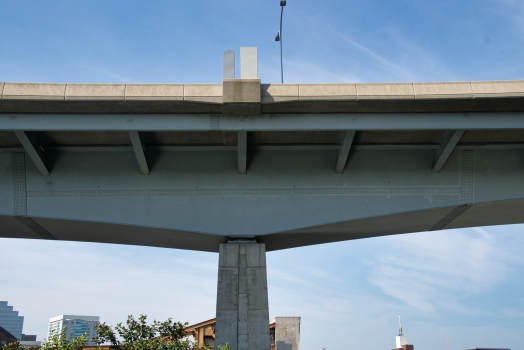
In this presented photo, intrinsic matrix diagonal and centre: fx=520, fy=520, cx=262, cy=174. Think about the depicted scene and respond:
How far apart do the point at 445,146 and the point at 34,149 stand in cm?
1431

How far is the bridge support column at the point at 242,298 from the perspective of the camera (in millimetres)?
16953

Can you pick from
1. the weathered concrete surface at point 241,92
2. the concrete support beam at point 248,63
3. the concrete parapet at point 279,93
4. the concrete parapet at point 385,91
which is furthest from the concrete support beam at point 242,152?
the concrete parapet at point 385,91

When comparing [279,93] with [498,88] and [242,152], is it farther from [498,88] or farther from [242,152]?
[498,88]

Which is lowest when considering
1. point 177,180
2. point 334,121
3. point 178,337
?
point 178,337

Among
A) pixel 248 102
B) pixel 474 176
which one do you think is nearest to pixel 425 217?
pixel 474 176

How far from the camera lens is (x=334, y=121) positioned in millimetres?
17078

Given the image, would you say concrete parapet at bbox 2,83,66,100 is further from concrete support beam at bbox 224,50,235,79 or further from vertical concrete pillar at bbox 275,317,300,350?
vertical concrete pillar at bbox 275,317,300,350

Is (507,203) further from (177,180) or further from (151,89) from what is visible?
(151,89)

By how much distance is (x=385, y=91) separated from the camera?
16.4 meters

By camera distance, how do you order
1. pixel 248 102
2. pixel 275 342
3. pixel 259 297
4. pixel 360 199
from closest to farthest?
pixel 248 102 < pixel 259 297 < pixel 360 199 < pixel 275 342

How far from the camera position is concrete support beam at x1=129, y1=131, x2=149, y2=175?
17578 millimetres

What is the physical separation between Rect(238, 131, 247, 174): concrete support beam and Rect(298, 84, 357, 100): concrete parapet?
2518 mm

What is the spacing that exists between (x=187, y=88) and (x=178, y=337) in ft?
25.7

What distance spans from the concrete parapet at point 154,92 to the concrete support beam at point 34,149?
4142 millimetres
